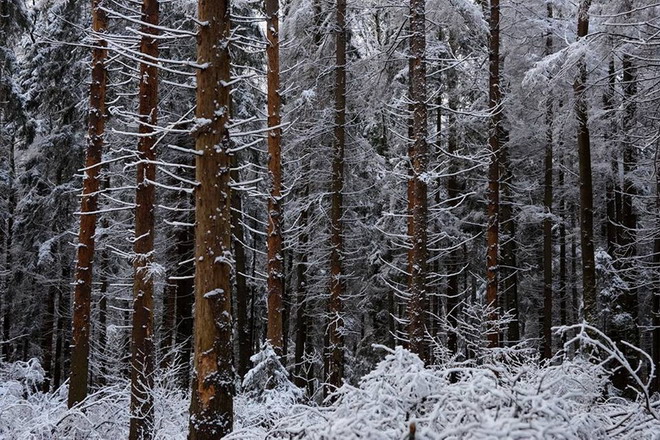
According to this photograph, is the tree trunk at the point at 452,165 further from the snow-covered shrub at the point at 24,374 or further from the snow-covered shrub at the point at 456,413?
the snow-covered shrub at the point at 456,413

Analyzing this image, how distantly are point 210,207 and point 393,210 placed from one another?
13258 millimetres

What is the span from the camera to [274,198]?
36.7 feet

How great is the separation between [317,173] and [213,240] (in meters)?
11.2

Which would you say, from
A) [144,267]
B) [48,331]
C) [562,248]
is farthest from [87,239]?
[562,248]

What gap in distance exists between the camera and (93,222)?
10.3 metres

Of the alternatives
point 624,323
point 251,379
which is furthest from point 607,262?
point 251,379

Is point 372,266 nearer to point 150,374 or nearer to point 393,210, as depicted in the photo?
point 393,210

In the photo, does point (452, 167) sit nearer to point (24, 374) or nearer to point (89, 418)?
point (24, 374)

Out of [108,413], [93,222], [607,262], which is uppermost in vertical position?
[93,222]

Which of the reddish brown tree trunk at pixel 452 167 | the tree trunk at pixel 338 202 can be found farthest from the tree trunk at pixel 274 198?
the reddish brown tree trunk at pixel 452 167

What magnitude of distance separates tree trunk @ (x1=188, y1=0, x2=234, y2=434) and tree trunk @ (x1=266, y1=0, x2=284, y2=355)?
560 centimetres

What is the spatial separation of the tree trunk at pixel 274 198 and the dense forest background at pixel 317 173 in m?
0.06

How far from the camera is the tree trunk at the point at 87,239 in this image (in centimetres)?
987

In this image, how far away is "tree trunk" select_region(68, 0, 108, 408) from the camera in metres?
9.87
